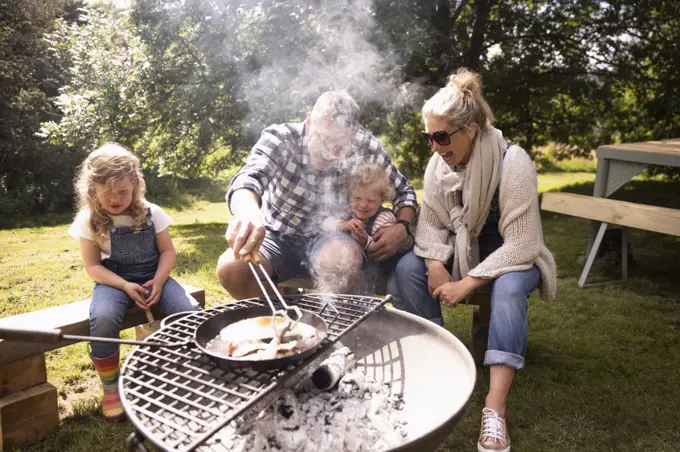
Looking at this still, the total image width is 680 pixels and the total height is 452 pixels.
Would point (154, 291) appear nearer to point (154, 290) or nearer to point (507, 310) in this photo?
point (154, 290)

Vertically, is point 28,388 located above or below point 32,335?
below

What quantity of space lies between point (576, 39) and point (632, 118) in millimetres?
2054

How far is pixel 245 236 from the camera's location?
6.59 ft

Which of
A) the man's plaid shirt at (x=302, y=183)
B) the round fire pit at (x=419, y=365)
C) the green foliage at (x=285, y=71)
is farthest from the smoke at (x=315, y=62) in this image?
the round fire pit at (x=419, y=365)

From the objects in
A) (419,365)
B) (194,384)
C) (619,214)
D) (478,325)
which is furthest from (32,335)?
(619,214)

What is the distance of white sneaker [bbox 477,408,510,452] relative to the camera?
6.66 feet

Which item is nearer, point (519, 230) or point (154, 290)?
point (519, 230)

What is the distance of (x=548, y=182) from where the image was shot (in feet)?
35.8

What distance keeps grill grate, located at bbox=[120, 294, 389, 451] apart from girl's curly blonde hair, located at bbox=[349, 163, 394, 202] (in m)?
1.00

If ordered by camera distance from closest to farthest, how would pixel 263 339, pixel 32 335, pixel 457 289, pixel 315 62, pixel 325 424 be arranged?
pixel 32 335 < pixel 325 424 < pixel 263 339 < pixel 457 289 < pixel 315 62

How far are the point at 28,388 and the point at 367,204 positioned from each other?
1.98 meters

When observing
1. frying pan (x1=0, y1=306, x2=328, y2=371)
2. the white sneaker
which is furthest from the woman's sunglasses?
the white sneaker

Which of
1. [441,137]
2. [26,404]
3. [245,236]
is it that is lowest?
[26,404]

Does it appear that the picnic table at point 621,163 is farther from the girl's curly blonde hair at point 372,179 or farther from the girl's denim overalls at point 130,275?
the girl's denim overalls at point 130,275
